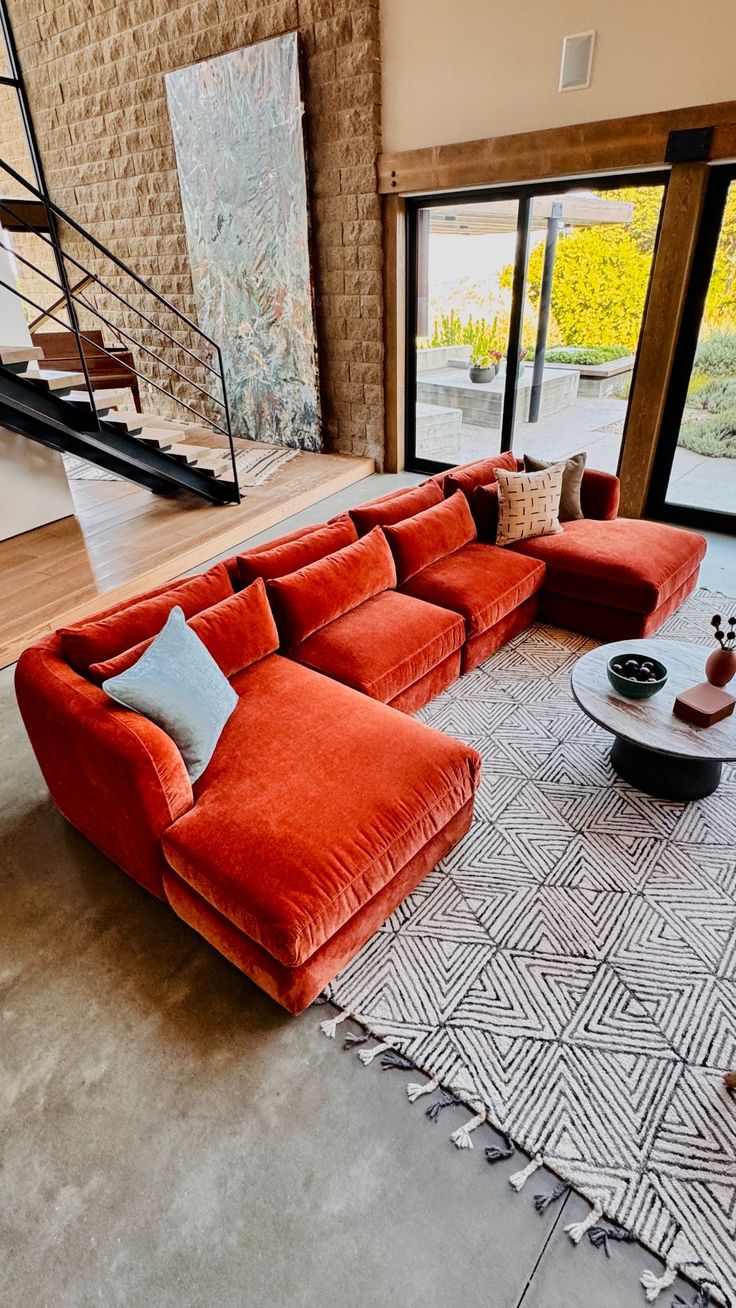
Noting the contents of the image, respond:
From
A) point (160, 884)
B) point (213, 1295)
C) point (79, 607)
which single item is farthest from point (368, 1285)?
point (79, 607)

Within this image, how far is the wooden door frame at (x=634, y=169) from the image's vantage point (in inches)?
153

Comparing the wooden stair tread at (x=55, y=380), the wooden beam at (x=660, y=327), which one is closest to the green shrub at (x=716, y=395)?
the wooden beam at (x=660, y=327)

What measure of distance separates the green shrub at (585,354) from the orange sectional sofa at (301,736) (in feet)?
6.93

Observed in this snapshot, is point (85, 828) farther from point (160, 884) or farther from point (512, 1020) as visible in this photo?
point (512, 1020)

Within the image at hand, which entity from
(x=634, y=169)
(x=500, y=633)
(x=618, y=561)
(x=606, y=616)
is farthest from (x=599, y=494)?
(x=634, y=169)

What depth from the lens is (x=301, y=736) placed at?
2.22 m

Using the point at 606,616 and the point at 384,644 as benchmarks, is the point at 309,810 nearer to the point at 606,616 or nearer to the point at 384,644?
the point at 384,644

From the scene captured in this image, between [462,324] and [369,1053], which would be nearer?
[369,1053]

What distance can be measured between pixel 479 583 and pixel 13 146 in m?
7.88

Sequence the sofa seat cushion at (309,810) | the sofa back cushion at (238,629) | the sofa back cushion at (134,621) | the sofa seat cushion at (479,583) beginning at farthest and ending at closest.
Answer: the sofa seat cushion at (479,583) → the sofa back cushion at (238,629) → the sofa back cushion at (134,621) → the sofa seat cushion at (309,810)

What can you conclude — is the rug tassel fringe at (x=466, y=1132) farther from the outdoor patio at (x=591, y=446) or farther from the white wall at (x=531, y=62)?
→ the white wall at (x=531, y=62)

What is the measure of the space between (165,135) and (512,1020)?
24.6 feet

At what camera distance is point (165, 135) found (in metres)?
6.23

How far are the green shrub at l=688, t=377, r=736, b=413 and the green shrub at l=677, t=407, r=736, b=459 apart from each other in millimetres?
43
